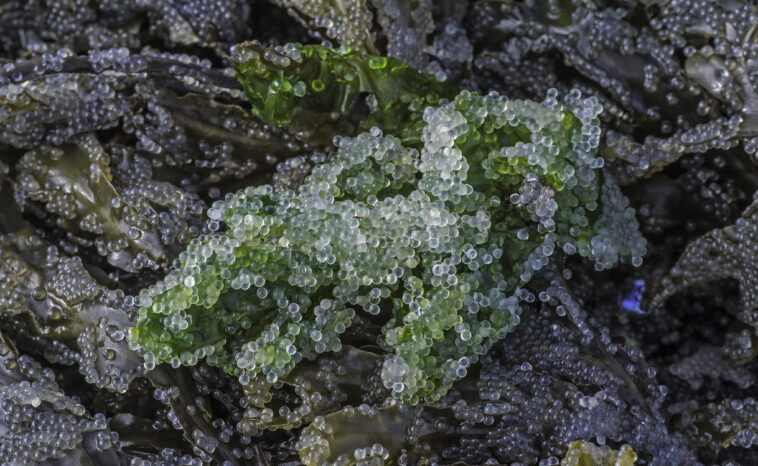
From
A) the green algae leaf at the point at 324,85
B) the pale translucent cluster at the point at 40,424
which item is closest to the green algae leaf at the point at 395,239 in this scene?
the green algae leaf at the point at 324,85

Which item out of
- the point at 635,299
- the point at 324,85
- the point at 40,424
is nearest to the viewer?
the point at 40,424

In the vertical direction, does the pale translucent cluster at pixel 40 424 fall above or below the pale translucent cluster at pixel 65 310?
below

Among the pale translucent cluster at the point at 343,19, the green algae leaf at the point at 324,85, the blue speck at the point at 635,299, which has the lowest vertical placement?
the blue speck at the point at 635,299

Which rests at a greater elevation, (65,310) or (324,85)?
(324,85)

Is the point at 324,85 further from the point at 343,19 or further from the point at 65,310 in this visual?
the point at 65,310

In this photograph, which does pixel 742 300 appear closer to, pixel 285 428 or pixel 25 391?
pixel 285 428

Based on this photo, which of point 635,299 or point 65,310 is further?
point 635,299

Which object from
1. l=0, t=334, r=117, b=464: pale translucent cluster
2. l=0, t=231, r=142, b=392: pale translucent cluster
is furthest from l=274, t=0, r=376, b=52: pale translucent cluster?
l=0, t=334, r=117, b=464: pale translucent cluster

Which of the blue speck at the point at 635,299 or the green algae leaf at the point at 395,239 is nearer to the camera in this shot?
the green algae leaf at the point at 395,239

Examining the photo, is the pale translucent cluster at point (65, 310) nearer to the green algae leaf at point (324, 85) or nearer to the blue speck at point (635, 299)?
the green algae leaf at point (324, 85)

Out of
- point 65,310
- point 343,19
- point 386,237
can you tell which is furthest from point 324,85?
point 65,310

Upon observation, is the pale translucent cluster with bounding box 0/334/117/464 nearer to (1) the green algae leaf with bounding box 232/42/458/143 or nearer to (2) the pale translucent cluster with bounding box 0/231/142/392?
(2) the pale translucent cluster with bounding box 0/231/142/392
